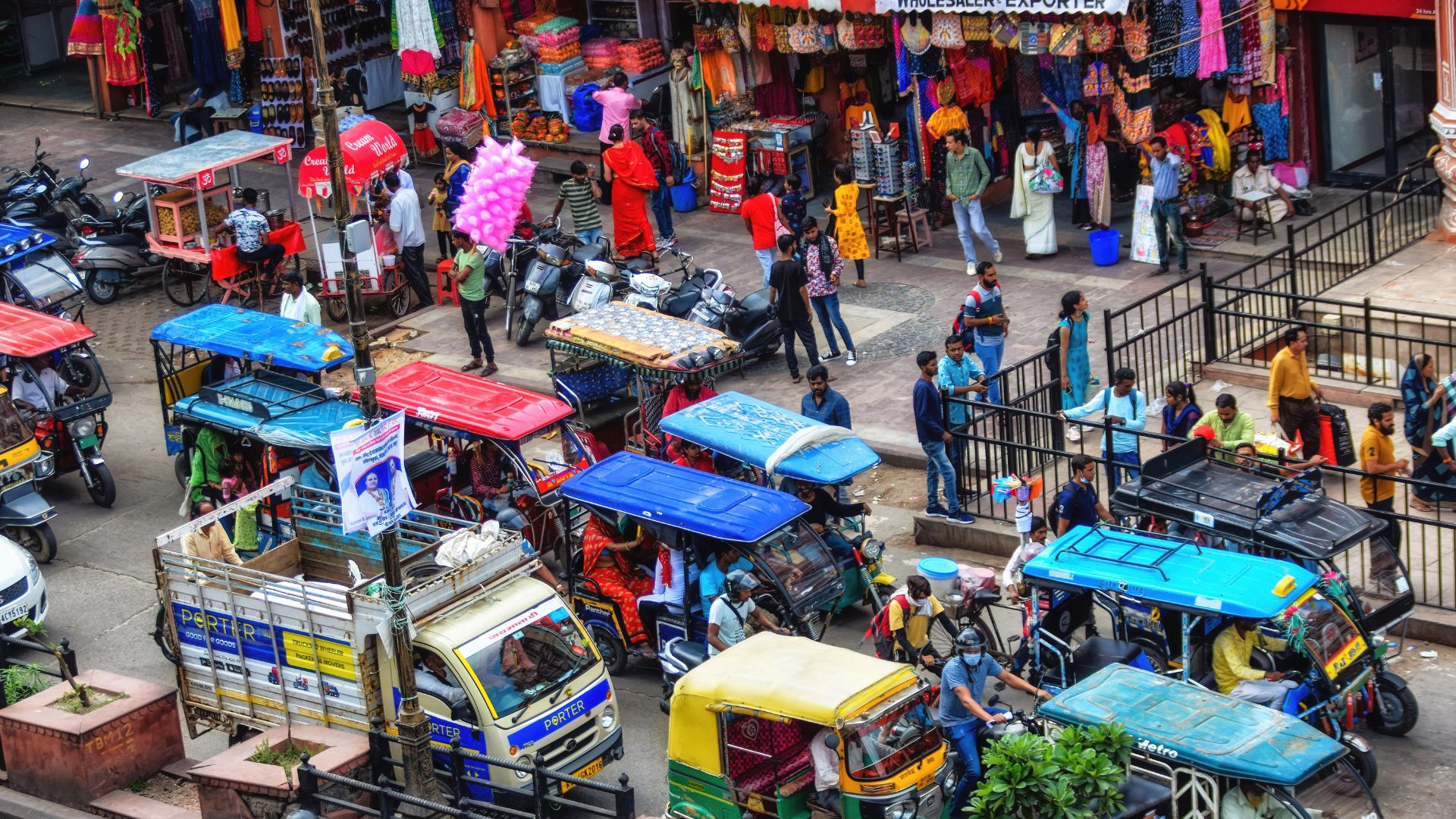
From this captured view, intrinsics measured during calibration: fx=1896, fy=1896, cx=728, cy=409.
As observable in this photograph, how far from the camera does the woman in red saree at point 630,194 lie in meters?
24.4

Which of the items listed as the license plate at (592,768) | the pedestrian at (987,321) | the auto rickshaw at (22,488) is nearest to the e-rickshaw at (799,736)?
the license plate at (592,768)

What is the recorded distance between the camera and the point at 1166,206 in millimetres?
22672

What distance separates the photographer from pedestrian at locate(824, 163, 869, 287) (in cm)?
2312

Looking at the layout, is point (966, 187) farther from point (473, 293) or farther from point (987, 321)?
point (473, 293)

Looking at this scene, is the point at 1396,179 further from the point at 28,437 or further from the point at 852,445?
the point at 28,437

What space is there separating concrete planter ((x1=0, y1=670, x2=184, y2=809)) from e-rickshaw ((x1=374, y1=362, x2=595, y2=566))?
3696mm

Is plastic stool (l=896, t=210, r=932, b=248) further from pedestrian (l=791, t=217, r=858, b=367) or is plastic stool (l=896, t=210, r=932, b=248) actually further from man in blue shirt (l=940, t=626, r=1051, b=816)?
man in blue shirt (l=940, t=626, r=1051, b=816)

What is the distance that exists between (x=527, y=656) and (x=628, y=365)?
4934 millimetres

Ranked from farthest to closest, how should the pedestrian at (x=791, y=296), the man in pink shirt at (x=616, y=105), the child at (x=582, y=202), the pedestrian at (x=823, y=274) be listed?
the man in pink shirt at (x=616, y=105) → the child at (x=582, y=202) → the pedestrian at (x=823, y=274) → the pedestrian at (x=791, y=296)

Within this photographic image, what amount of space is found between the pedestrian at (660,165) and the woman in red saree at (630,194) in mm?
582

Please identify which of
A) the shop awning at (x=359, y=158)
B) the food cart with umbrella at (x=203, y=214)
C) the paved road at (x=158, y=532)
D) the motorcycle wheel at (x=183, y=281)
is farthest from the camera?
the motorcycle wheel at (x=183, y=281)

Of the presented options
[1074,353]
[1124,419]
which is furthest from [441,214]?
[1124,419]

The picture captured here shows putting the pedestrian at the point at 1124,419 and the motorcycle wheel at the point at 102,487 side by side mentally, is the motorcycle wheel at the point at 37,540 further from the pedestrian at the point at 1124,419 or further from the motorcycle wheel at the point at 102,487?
the pedestrian at the point at 1124,419

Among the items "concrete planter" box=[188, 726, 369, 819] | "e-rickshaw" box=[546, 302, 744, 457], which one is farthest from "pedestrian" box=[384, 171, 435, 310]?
"concrete planter" box=[188, 726, 369, 819]
